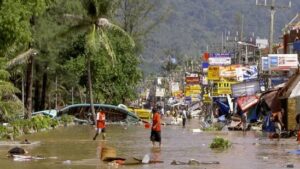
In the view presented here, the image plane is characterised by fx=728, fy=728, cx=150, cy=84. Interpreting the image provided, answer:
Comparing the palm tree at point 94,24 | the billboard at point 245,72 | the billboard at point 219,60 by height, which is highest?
the palm tree at point 94,24

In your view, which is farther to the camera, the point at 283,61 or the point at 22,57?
the point at 283,61

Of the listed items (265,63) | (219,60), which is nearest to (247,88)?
(265,63)

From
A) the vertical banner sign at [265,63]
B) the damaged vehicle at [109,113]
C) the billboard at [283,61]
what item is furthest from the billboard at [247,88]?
the damaged vehicle at [109,113]

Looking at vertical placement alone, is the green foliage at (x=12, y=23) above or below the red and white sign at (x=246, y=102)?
above

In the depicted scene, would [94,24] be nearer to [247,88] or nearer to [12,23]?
[247,88]

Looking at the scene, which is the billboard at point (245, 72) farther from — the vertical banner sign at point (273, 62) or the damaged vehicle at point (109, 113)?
the vertical banner sign at point (273, 62)

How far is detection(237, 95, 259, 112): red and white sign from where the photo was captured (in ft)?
163

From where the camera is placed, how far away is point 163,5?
82.6m

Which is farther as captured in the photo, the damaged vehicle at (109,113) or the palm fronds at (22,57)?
the damaged vehicle at (109,113)

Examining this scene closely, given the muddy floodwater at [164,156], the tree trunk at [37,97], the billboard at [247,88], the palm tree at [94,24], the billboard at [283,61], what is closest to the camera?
the muddy floodwater at [164,156]

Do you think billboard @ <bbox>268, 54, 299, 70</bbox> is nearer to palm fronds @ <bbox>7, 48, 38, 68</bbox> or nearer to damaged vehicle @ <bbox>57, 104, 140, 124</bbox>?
palm fronds @ <bbox>7, 48, 38, 68</bbox>

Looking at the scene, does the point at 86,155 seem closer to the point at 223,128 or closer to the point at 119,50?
the point at 223,128

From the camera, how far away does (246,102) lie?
5062 centimetres

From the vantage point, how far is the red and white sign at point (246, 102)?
49.8 meters
